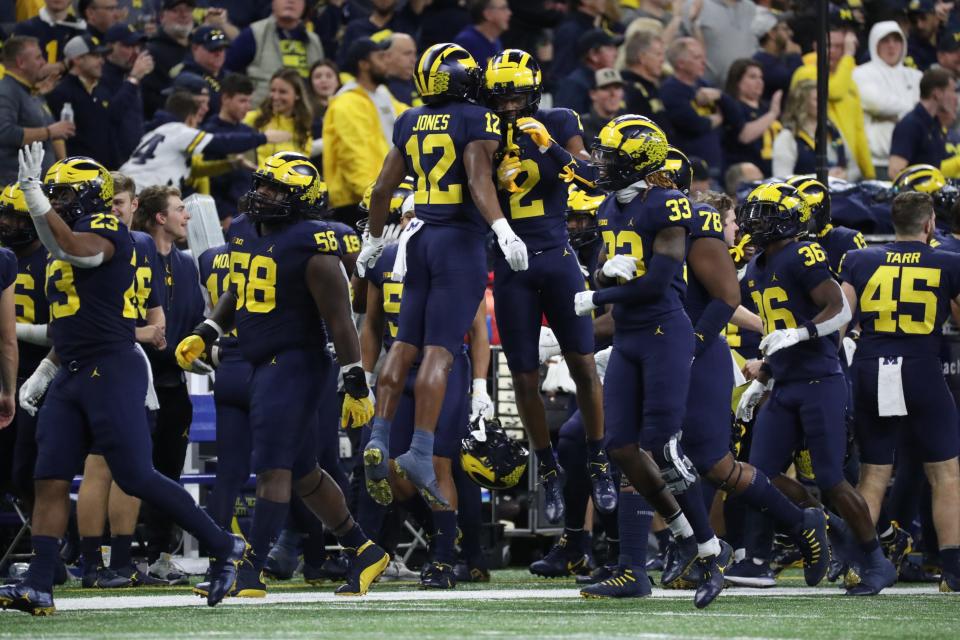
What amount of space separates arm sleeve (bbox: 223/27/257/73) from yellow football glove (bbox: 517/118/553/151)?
615 cm

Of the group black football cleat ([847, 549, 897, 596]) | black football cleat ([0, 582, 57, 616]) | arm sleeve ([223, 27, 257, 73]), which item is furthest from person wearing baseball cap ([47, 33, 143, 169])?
black football cleat ([847, 549, 897, 596])

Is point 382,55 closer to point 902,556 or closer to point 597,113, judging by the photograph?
point 597,113

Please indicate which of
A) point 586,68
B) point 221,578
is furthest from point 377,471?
point 586,68

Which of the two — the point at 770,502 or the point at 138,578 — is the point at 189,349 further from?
the point at 770,502

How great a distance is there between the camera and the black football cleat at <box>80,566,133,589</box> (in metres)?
10.4

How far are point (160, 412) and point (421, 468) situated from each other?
2811 mm

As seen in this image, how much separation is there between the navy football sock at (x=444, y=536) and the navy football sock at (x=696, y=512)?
1929 mm

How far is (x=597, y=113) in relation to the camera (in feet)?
48.2

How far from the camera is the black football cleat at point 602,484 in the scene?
9672mm

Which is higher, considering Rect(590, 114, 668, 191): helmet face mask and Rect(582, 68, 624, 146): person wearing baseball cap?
Rect(582, 68, 624, 146): person wearing baseball cap

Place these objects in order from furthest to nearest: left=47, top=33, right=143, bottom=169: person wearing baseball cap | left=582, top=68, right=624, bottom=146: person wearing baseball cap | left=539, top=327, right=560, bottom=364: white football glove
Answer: left=582, top=68, right=624, bottom=146: person wearing baseball cap → left=47, top=33, right=143, bottom=169: person wearing baseball cap → left=539, top=327, right=560, bottom=364: white football glove

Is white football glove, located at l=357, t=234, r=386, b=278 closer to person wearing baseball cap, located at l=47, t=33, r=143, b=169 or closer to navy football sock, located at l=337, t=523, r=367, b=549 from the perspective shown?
navy football sock, located at l=337, t=523, r=367, b=549

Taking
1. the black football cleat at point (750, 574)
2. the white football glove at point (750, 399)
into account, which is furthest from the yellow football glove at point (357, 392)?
the black football cleat at point (750, 574)

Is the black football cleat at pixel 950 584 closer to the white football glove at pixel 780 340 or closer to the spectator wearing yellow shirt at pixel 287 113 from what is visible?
the white football glove at pixel 780 340
